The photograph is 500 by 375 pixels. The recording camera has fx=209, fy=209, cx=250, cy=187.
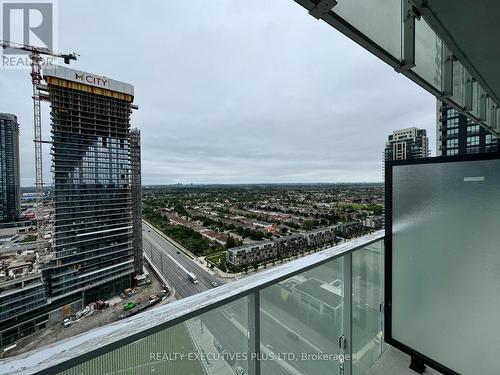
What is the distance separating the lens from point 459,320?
120 centimetres

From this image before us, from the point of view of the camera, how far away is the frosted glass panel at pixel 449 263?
1.10 m

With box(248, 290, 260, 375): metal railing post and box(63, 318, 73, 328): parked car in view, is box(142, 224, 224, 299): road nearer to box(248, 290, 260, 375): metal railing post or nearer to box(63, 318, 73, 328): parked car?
box(63, 318, 73, 328): parked car

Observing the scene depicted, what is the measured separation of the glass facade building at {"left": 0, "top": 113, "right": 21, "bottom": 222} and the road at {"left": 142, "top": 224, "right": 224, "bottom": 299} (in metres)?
8.25

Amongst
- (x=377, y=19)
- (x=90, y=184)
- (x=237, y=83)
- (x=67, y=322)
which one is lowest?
(x=67, y=322)

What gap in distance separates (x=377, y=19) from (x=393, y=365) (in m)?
1.99

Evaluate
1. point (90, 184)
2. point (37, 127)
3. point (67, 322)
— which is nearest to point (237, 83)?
point (90, 184)

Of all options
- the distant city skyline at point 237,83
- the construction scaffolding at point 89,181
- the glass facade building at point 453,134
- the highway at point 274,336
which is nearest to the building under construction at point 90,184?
the construction scaffolding at point 89,181

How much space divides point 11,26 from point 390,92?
A: 30.5 ft

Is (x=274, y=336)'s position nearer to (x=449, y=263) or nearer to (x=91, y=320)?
(x=449, y=263)

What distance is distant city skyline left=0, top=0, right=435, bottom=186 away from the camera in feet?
12.3

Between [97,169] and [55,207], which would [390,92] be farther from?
[55,207]

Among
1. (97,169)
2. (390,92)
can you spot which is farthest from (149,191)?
(390,92)

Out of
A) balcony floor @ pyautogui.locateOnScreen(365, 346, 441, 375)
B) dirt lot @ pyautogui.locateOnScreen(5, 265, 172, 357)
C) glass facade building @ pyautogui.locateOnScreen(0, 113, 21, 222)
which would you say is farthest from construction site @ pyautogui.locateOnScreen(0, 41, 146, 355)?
balcony floor @ pyautogui.locateOnScreen(365, 346, 441, 375)

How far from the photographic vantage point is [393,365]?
1410mm
